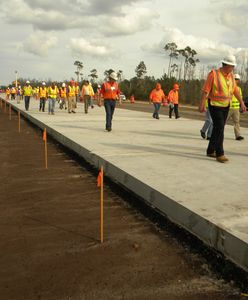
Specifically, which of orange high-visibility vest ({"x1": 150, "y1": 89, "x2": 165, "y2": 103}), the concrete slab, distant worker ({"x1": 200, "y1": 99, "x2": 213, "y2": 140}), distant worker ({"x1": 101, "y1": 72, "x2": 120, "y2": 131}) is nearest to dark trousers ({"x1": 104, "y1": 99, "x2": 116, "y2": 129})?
distant worker ({"x1": 101, "y1": 72, "x2": 120, "y2": 131})

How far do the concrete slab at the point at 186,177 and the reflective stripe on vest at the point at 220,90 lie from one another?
109cm

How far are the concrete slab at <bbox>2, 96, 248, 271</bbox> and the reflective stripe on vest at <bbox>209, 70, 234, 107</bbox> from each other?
1.09 meters

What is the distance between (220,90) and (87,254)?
4.40 metres

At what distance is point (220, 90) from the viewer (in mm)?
7258

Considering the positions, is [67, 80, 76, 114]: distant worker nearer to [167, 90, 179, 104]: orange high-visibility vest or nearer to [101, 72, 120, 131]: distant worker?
[167, 90, 179, 104]: orange high-visibility vest

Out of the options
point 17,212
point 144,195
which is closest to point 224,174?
point 144,195

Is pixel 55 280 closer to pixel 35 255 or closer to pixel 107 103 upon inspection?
pixel 35 255

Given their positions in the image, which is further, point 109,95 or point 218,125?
point 109,95

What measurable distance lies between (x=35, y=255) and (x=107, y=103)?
8.60 meters

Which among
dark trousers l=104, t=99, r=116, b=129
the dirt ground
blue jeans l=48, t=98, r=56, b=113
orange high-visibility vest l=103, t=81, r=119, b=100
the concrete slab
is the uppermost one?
orange high-visibility vest l=103, t=81, r=119, b=100

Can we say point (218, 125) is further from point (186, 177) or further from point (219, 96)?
point (186, 177)

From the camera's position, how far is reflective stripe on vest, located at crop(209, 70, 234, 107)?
284 inches

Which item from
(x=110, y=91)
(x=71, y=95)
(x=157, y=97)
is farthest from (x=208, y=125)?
(x=71, y=95)

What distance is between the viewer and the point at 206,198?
493cm
